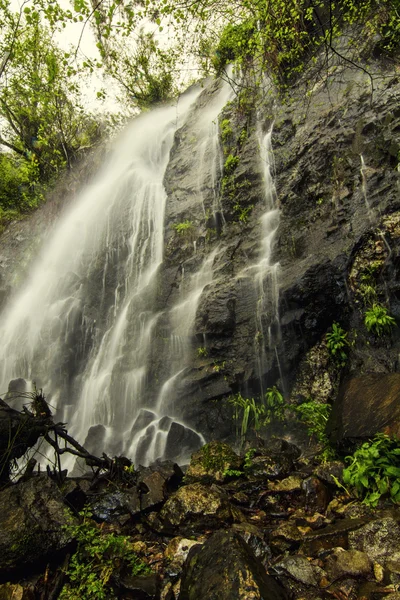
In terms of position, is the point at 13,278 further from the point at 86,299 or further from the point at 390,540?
the point at 390,540

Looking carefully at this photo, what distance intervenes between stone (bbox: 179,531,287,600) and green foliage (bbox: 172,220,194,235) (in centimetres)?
1019

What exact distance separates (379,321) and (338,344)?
960 millimetres

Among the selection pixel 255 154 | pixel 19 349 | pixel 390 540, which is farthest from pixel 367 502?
pixel 19 349

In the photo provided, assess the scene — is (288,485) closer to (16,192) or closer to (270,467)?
(270,467)

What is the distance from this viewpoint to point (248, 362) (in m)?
8.08

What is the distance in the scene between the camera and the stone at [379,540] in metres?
2.74

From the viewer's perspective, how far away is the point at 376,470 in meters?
3.83

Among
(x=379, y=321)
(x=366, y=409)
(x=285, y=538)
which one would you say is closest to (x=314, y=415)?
(x=366, y=409)

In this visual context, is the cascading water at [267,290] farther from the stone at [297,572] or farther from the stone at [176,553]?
the stone at [297,572]

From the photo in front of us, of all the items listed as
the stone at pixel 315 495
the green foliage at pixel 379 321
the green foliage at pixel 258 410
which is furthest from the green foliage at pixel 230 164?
the stone at pixel 315 495

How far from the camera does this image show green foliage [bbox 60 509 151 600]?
2729 mm

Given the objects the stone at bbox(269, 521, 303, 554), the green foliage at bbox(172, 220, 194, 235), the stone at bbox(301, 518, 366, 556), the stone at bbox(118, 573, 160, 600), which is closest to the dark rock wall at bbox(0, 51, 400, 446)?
the green foliage at bbox(172, 220, 194, 235)

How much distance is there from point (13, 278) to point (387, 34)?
1794 cm

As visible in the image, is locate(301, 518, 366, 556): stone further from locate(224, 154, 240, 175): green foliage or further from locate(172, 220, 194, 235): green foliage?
locate(224, 154, 240, 175): green foliage
